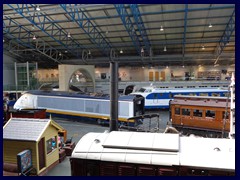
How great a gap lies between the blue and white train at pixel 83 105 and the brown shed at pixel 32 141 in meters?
8.64

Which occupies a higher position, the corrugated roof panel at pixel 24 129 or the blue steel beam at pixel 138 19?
the blue steel beam at pixel 138 19

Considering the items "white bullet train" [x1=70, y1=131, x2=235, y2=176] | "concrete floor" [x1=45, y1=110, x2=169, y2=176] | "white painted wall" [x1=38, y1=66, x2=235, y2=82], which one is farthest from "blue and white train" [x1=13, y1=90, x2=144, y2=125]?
"white painted wall" [x1=38, y1=66, x2=235, y2=82]

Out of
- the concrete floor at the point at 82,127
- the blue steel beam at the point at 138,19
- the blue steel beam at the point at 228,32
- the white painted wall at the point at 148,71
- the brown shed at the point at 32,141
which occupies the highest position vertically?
the blue steel beam at the point at 138,19

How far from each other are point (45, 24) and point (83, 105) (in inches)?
501

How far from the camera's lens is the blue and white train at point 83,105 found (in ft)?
59.4

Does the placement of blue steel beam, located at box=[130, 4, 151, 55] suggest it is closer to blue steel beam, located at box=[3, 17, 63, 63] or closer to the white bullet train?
the white bullet train

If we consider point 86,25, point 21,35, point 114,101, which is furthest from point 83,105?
point 21,35

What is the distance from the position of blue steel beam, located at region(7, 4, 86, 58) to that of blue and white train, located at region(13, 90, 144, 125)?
28.3 feet

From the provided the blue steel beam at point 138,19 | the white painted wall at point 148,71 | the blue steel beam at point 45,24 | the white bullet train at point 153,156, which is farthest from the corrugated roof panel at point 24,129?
the white painted wall at point 148,71

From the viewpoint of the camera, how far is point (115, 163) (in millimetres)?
6668

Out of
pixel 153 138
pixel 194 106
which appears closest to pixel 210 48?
pixel 194 106

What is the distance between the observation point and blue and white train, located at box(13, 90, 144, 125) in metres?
18.1

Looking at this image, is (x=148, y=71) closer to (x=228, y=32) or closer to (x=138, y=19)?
(x=228, y=32)

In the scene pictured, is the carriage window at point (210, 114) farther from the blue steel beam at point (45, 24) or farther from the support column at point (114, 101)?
the blue steel beam at point (45, 24)
